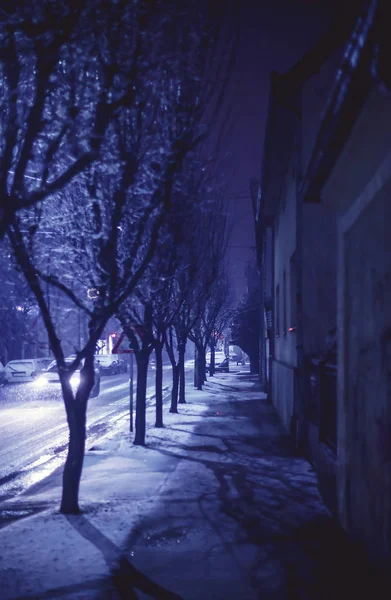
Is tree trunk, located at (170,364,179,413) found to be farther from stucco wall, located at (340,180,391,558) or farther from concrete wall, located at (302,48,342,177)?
stucco wall, located at (340,180,391,558)

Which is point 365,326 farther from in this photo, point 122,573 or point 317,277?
point 317,277

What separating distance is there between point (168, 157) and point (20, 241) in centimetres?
257

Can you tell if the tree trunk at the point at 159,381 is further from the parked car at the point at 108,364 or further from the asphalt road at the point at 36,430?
the parked car at the point at 108,364

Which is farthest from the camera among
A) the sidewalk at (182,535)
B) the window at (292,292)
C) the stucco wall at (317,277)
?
the window at (292,292)

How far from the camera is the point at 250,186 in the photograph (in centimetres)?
3048

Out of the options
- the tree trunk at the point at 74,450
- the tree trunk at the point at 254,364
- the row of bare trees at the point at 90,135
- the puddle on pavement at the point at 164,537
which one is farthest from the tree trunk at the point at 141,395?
the tree trunk at the point at 254,364

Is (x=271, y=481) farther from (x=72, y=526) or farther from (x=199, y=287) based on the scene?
(x=199, y=287)

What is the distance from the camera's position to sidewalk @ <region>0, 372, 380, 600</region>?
5395 millimetres

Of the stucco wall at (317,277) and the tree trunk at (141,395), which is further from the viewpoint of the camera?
the tree trunk at (141,395)

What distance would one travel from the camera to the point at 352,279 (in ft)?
21.2

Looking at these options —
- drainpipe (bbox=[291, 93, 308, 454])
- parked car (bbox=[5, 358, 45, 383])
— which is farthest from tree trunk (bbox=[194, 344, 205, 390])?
drainpipe (bbox=[291, 93, 308, 454])

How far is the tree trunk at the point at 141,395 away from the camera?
1348 centimetres

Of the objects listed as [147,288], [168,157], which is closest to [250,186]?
[147,288]

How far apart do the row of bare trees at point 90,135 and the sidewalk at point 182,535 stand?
103cm
